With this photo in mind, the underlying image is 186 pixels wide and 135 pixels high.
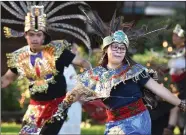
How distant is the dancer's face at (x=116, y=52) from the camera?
6.81 metres

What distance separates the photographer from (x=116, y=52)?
682 centimetres

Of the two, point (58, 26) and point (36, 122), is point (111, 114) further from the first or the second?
point (58, 26)

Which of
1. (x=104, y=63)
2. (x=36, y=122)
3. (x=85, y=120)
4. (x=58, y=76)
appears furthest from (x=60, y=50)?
(x=85, y=120)

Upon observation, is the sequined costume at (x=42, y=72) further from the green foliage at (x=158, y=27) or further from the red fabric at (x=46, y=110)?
the green foliage at (x=158, y=27)

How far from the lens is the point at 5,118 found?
46.0 feet

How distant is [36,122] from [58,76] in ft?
1.94

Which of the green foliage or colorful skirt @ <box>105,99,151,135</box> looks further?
the green foliage

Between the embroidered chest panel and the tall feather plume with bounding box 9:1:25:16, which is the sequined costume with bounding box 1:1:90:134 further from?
the tall feather plume with bounding box 9:1:25:16

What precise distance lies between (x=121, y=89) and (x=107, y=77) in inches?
7.2

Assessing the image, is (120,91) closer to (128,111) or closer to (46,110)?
(128,111)

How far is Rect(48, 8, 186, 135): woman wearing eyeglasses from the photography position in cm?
679

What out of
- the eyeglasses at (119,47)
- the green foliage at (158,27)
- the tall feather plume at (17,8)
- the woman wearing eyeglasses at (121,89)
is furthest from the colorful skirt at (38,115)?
the eyeglasses at (119,47)

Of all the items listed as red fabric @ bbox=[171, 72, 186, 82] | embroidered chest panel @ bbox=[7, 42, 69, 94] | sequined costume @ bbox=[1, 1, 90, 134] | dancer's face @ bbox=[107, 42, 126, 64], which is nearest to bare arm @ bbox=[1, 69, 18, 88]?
sequined costume @ bbox=[1, 1, 90, 134]

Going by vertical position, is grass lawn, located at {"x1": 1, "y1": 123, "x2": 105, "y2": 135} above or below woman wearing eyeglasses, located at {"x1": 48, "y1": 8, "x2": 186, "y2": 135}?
below
